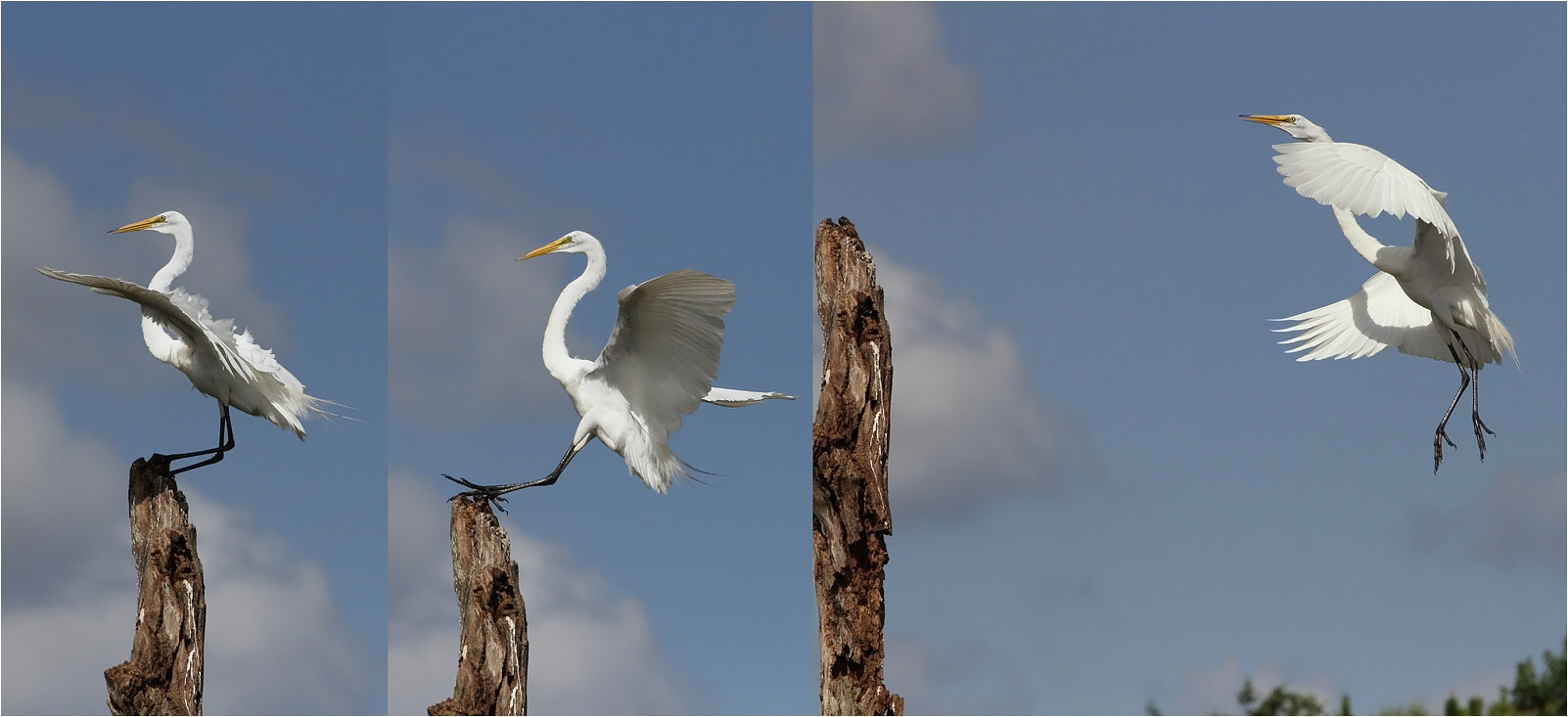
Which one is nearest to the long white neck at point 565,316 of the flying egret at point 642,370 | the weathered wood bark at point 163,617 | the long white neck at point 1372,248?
the flying egret at point 642,370

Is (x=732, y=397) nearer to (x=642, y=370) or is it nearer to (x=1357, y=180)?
(x=642, y=370)

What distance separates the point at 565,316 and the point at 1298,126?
5.17 metres

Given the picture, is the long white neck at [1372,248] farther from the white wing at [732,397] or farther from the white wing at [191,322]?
the white wing at [191,322]

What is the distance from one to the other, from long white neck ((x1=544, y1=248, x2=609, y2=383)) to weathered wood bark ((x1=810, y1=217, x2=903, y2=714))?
1386 millimetres

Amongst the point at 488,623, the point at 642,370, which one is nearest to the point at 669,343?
the point at 642,370

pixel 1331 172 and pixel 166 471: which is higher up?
pixel 1331 172

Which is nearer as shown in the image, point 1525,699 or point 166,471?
point 166,471

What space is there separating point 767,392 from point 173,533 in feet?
9.45

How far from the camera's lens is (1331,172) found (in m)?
7.19

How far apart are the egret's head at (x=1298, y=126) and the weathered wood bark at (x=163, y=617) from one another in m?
6.87

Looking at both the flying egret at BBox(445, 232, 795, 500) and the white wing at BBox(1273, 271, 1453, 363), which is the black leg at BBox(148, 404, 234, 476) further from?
the white wing at BBox(1273, 271, 1453, 363)

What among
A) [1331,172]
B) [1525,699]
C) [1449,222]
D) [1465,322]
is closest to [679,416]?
[1331,172]

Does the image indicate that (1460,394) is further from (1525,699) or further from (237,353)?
(237,353)

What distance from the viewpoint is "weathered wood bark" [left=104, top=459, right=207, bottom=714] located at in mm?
6734
